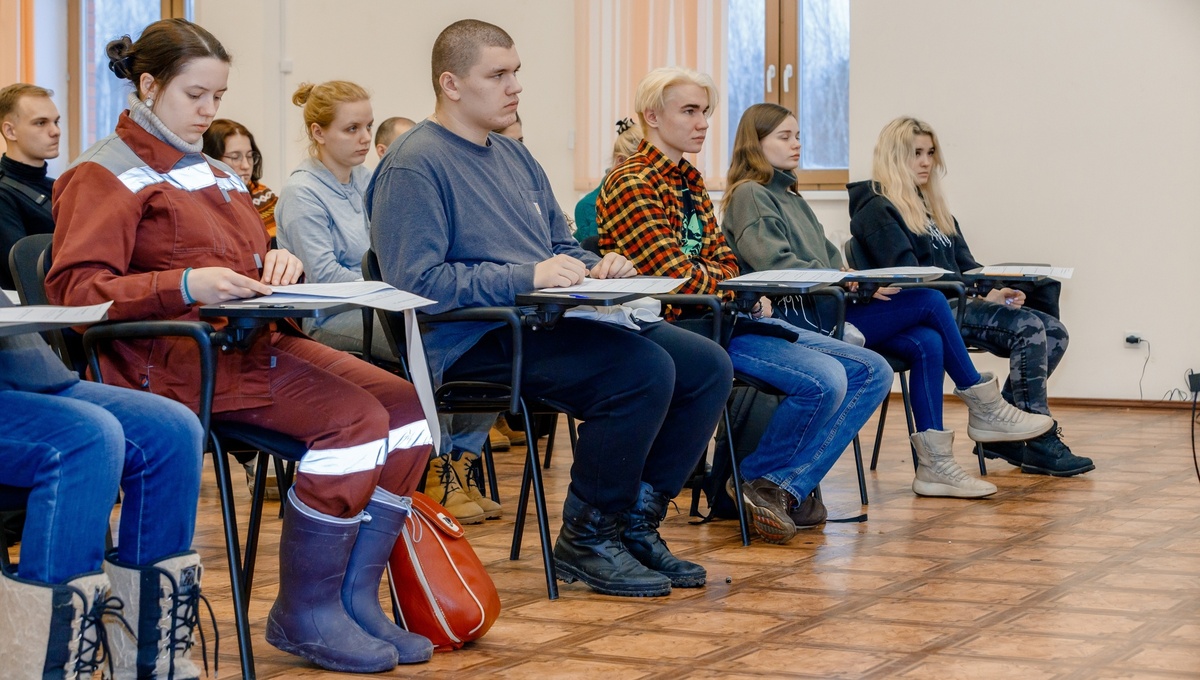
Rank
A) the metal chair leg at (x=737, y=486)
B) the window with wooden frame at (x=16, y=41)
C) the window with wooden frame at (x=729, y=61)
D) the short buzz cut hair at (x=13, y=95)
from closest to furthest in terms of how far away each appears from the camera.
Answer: the metal chair leg at (x=737, y=486) < the short buzz cut hair at (x=13, y=95) < the window with wooden frame at (x=729, y=61) < the window with wooden frame at (x=16, y=41)

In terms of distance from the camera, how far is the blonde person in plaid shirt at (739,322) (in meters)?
2.95

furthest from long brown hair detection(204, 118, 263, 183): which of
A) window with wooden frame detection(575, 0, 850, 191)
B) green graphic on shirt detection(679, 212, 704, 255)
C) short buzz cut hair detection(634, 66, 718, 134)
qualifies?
window with wooden frame detection(575, 0, 850, 191)

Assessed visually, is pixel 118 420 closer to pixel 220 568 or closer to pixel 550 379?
pixel 550 379

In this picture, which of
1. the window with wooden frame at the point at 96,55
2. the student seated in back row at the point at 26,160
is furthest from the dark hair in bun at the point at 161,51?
the window with wooden frame at the point at 96,55

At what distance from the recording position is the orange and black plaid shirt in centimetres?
292

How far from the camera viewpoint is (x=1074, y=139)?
5.77 meters

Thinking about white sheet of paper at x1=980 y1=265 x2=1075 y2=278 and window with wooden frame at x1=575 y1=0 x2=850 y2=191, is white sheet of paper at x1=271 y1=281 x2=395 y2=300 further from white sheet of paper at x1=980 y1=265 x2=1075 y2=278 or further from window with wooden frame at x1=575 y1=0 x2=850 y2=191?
window with wooden frame at x1=575 y1=0 x2=850 y2=191

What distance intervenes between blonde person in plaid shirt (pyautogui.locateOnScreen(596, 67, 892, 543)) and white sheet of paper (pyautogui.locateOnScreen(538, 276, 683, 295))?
0.51 m

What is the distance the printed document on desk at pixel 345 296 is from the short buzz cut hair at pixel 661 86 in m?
1.25

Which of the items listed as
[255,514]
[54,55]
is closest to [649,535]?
[255,514]

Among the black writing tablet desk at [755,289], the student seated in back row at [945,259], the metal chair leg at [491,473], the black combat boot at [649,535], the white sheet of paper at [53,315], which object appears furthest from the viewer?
the student seated in back row at [945,259]

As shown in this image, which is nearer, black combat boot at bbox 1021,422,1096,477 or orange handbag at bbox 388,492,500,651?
orange handbag at bbox 388,492,500,651

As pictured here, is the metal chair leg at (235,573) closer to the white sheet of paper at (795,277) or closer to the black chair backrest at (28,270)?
the black chair backrest at (28,270)

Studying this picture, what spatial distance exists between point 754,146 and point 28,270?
2059 mm
